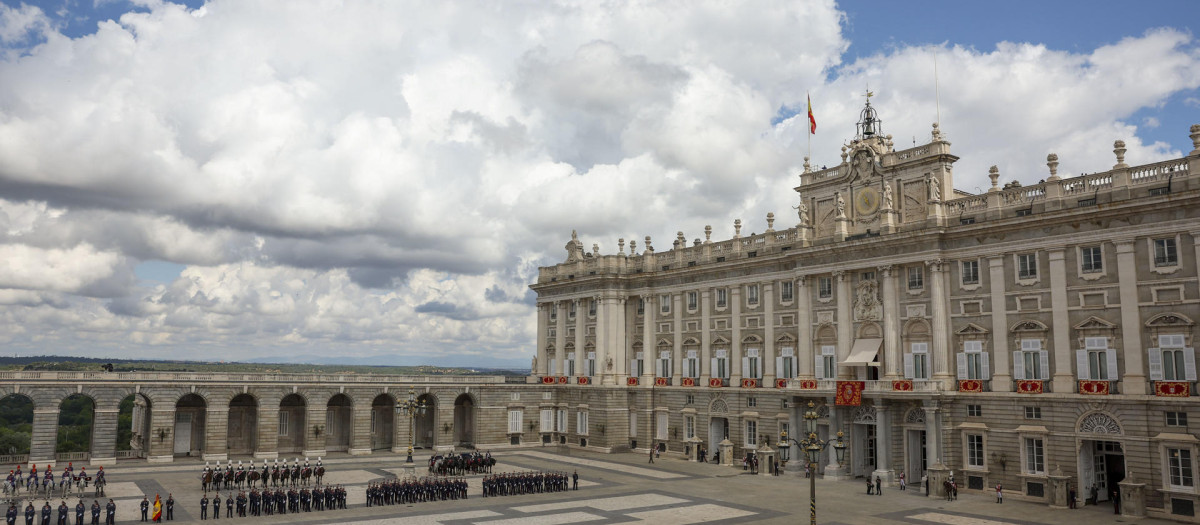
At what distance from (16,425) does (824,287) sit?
384 ft

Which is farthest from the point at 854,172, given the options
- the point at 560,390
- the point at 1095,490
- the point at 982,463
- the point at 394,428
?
the point at 394,428

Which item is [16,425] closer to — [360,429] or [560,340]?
[360,429]

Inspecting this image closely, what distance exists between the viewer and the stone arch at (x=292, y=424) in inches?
2576

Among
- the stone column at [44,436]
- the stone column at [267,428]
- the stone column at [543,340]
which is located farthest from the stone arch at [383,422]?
the stone column at [44,436]

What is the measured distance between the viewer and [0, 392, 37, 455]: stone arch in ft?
287

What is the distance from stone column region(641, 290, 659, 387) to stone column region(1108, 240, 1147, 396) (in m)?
34.7

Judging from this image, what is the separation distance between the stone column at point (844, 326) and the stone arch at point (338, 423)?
128 ft

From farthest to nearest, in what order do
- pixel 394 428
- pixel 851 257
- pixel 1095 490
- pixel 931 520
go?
pixel 394 428 < pixel 851 257 < pixel 1095 490 < pixel 931 520

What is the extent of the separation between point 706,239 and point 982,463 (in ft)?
86.5

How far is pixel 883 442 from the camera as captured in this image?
47.9 meters

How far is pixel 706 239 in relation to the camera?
64000 mm

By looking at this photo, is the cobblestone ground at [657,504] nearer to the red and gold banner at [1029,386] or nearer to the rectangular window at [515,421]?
the red and gold banner at [1029,386]

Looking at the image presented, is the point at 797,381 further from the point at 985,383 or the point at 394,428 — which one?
the point at 394,428

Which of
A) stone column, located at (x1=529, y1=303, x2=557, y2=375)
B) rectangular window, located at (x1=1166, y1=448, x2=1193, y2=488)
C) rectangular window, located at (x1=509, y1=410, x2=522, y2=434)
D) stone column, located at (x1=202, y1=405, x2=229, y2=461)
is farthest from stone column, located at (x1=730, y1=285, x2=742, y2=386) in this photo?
stone column, located at (x1=202, y1=405, x2=229, y2=461)
